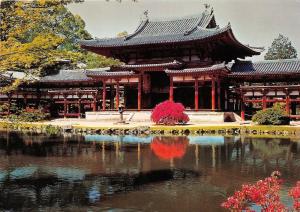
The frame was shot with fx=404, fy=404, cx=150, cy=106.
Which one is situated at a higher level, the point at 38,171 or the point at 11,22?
the point at 11,22

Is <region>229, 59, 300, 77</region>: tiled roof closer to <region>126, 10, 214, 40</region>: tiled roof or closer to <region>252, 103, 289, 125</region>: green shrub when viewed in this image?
<region>126, 10, 214, 40</region>: tiled roof

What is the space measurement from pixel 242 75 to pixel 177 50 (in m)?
7.89

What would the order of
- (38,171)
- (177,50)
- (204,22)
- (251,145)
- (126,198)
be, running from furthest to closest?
(204,22) < (177,50) < (251,145) < (38,171) < (126,198)

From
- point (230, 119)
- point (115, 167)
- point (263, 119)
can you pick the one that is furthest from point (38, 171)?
point (230, 119)

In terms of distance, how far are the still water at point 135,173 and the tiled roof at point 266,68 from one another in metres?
→ 16.8

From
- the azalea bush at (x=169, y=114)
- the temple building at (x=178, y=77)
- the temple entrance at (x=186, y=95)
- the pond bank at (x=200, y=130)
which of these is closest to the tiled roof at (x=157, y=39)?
the temple building at (x=178, y=77)

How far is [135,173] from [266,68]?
95.0 feet

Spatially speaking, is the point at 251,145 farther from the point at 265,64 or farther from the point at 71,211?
the point at 265,64

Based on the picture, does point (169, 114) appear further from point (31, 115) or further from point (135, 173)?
point (135, 173)

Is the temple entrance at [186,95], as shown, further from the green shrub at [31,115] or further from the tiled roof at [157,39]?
the green shrub at [31,115]

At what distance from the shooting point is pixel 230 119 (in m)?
38.0

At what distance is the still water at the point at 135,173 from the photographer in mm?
9953

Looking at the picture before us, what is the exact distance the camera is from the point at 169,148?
2088 cm

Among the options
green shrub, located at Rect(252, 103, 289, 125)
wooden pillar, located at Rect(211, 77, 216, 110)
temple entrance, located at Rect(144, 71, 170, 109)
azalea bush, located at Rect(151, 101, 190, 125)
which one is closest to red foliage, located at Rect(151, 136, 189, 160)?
azalea bush, located at Rect(151, 101, 190, 125)
